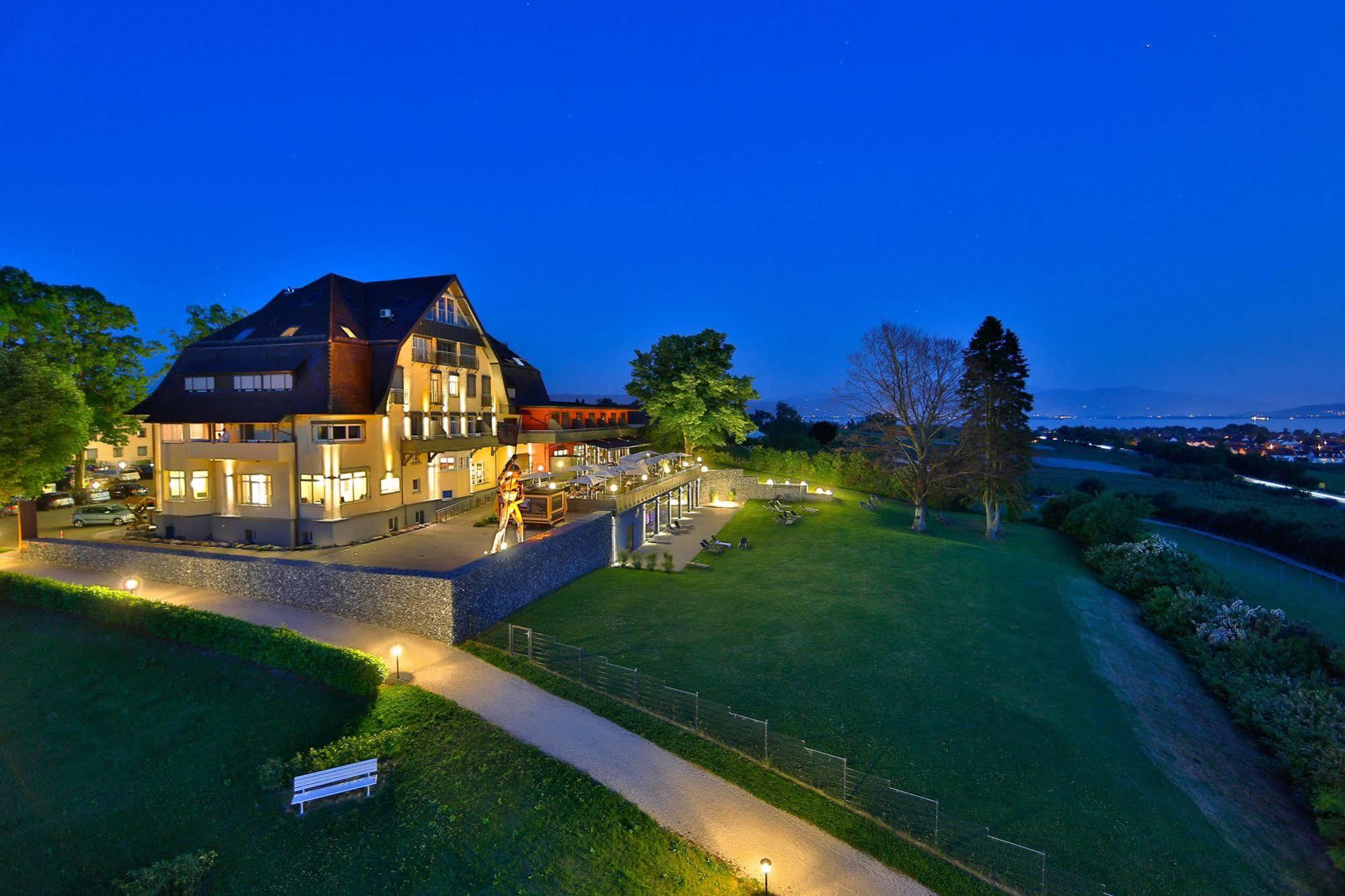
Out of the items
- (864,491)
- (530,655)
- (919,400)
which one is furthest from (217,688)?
(864,491)

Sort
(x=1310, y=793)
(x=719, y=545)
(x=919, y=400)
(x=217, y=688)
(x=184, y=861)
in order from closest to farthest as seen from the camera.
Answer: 1. (x=184, y=861)
2. (x=1310, y=793)
3. (x=217, y=688)
4. (x=719, y=545)
5. (x=919, y=400)

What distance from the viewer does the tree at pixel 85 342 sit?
30.0 meters

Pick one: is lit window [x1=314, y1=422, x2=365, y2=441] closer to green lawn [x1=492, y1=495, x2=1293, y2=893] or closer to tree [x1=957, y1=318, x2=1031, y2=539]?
green lawn [x1=492, y1=495, x2=1293, y2=893]

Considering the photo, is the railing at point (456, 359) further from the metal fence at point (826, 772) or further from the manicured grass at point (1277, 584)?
the manicured grass at point (1277, 584)

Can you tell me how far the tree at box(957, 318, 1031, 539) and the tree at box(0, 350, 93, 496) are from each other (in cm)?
→ 4670

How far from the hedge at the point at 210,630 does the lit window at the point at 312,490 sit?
22.7 ft

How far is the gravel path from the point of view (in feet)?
31.7

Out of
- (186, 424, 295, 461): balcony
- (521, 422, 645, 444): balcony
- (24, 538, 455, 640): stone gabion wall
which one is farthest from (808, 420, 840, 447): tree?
(24, 538, 455, 640): stone gabion wall

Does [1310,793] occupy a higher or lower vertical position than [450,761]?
lower

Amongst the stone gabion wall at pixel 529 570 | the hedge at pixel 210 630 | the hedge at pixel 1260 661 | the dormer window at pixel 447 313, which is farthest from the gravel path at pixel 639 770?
the dormer window at pixel 447 313

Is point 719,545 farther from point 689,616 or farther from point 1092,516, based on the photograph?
point 1092,516

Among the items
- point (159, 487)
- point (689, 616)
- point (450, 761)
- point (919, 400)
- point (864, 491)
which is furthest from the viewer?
point (864, 491)

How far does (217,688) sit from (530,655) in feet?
26.9

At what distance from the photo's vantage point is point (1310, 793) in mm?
14414
